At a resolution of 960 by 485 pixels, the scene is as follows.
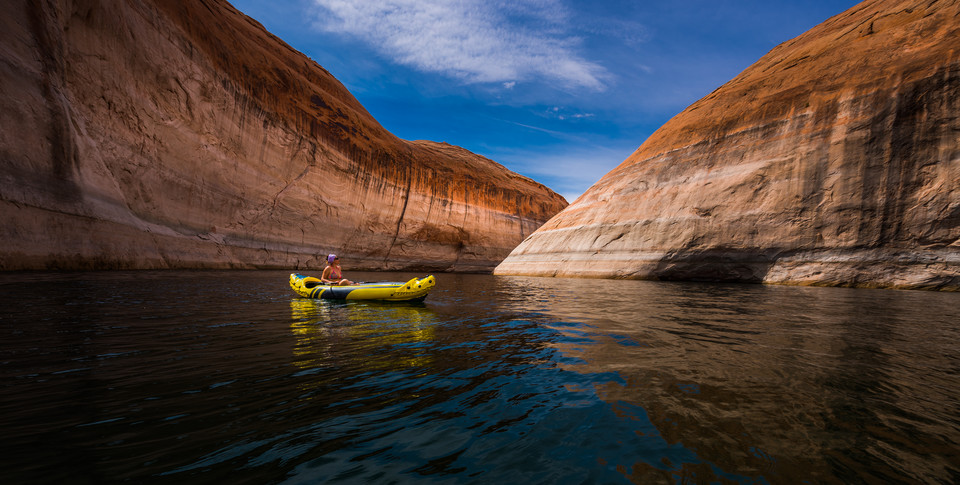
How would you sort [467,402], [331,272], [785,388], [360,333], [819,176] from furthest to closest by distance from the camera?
[819,176]
[331,272]
[360,333]
[785,388]
[467,402]

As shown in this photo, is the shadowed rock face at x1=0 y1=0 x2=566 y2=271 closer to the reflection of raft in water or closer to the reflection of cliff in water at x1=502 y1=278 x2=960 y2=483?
the reflection of raft in water

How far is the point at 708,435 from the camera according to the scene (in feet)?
7.18

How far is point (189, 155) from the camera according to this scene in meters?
18.7

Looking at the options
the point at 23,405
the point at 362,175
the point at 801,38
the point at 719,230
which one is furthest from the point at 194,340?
the point at 801,38

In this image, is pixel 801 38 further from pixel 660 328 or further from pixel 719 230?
pixel 660 328

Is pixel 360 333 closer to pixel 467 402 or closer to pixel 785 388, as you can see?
pixel 467 402

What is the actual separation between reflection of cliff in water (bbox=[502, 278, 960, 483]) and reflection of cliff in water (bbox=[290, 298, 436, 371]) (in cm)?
189

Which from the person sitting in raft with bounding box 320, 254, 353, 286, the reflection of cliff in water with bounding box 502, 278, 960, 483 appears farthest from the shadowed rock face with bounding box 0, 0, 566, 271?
the reflection of cliff in water with bounding box 502, 278, 960, 483

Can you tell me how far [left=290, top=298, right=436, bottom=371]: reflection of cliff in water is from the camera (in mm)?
3701

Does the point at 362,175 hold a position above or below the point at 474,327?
above

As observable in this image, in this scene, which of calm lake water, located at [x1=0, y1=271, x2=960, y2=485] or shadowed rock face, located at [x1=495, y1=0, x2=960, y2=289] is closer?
calm lake water, located at [x1=0, y1=271, x2=960, y2=485]

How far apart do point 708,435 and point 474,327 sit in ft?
12.1

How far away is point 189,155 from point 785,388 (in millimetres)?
24625

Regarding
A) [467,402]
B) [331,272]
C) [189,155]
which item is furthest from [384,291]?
[189,155]
